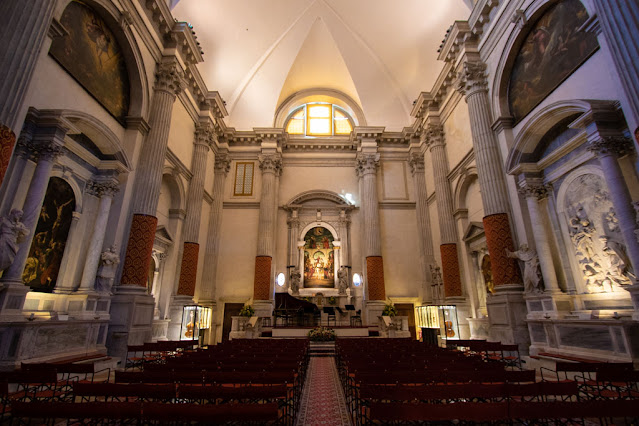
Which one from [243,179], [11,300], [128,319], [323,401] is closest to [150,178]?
[128,319]

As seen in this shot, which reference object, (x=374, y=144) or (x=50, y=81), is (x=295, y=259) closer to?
(x=374, y=144)

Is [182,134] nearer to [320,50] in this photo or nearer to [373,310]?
[320,50]

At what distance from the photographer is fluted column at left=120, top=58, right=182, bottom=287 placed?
325 inches

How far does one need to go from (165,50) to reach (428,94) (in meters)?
→ 10.2

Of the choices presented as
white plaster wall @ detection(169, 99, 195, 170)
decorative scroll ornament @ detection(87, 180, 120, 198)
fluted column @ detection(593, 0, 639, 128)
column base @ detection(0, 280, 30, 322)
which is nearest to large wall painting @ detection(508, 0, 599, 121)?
fluted column @ detection(593, 0, 639, 128)

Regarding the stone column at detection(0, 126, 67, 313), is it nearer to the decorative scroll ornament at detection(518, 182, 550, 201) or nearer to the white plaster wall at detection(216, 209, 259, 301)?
the white plaster wall at detection(216, 209, 259, 301)

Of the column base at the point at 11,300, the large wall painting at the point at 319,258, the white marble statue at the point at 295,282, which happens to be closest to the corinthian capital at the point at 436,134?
the large wall painting at the point at 319,258

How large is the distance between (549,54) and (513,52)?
1365mm

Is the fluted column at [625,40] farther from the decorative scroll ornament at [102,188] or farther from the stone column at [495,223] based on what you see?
the decorative scroll ornament at [102,188]

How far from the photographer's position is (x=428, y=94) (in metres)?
13.4

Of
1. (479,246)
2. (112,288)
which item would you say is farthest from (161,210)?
(479,246)

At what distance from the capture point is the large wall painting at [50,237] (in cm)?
619

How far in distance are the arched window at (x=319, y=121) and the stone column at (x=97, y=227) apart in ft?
38.8

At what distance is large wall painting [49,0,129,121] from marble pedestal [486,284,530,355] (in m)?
11.3
